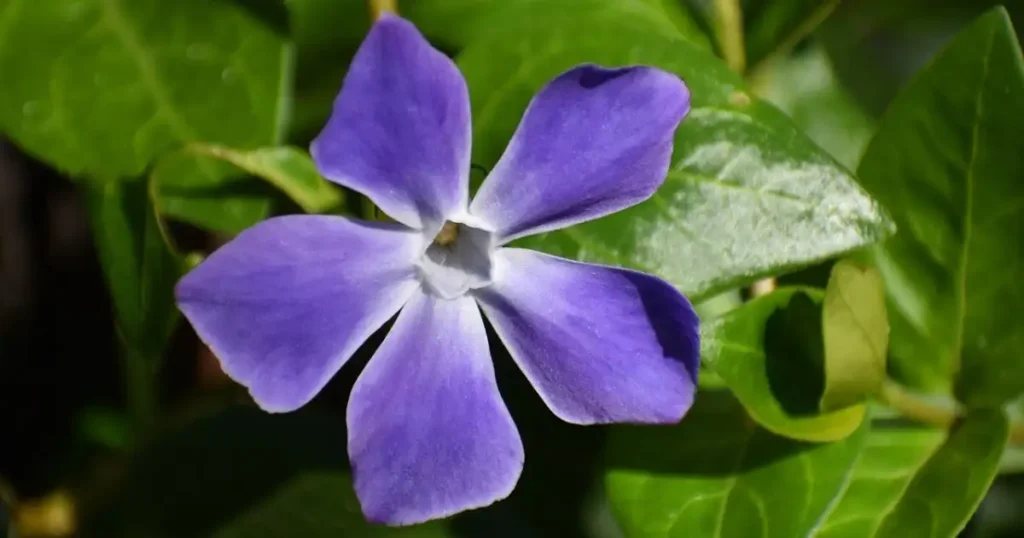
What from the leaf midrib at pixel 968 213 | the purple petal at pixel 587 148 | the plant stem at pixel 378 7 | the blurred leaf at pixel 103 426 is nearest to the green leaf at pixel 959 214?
the leaf midrib at pixel 968 213

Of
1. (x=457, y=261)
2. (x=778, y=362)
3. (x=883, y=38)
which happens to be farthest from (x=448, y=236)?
(x=883, y=38)

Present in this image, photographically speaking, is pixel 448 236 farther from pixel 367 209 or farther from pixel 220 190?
pixel 220 190

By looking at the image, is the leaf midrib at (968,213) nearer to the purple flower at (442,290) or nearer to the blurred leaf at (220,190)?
the purple flower at (442,290)

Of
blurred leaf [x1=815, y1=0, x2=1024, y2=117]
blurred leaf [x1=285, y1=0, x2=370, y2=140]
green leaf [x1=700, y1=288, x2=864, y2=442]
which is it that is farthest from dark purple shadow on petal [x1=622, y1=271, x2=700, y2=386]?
blurred leaf [x1=815, y1=0, x2=1024, y2=117]

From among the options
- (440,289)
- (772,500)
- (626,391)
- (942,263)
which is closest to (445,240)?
(440,289)

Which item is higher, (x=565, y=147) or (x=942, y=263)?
(x=565, y=147)

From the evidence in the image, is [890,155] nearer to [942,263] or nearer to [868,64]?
[942,263]
